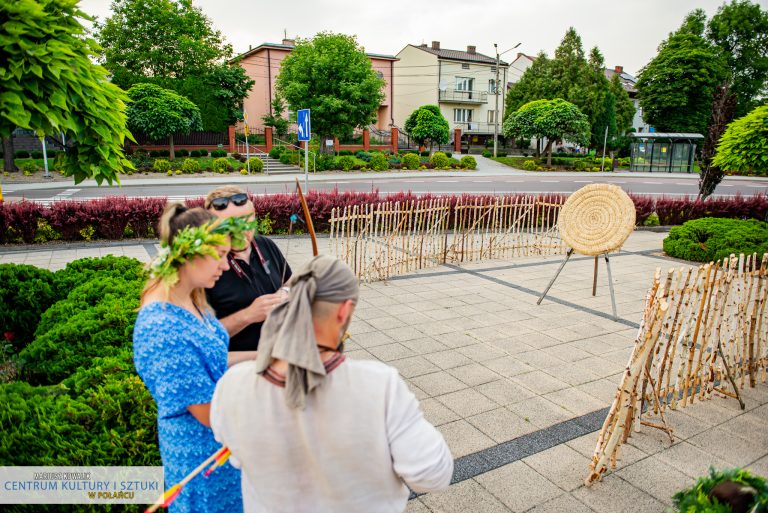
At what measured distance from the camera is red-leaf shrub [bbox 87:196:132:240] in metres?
11.8

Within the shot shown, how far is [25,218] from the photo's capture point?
36.7 feet

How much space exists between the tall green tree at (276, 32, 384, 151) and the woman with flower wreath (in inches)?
1289

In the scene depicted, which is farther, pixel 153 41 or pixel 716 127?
pixel 153 41

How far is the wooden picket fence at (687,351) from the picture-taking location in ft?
12.0

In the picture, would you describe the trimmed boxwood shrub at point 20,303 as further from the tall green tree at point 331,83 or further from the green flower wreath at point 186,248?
the tall green tree at point 331,83

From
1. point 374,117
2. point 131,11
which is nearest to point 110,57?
point 131,11

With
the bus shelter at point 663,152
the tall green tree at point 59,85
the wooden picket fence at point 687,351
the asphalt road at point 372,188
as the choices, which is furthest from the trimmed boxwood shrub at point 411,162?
the tall green tree at point 59,85

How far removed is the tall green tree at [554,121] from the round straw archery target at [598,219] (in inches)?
1355

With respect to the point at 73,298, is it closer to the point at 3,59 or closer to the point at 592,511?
the point at 3,59

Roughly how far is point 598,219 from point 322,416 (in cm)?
707

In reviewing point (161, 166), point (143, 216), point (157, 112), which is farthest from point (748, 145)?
point (157, 112)

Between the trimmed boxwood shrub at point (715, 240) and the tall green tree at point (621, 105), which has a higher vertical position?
the tall green tree at point (621, 105)

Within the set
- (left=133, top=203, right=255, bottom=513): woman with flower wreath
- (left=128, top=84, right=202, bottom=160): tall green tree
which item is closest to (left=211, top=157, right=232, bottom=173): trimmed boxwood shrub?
(left=128, top=84, right=202, bottom=160): tall green tree

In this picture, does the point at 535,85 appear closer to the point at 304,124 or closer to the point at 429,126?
the point at 429,126
